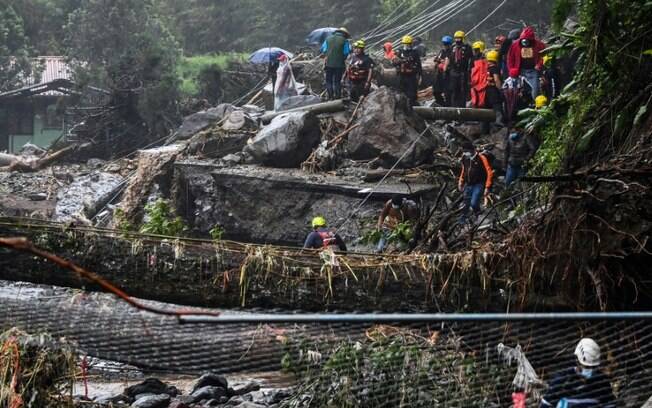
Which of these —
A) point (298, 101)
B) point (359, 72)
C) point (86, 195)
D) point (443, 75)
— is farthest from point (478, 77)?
point (86, 195)

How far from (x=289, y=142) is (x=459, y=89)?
10.6 ft

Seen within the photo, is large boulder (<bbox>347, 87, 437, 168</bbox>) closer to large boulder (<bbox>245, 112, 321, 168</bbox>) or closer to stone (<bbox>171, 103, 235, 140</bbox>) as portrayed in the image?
large boulder (<bbox>245, 112, 321, 168</bbox>)

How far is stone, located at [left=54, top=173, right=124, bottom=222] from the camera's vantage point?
766 inches

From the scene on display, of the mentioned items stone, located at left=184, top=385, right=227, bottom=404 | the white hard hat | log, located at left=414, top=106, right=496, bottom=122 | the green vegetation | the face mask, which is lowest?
stone, located at left=184, top=385, right=227, bottom=404

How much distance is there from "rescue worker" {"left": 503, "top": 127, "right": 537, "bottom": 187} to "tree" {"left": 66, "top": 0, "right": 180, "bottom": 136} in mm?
13461

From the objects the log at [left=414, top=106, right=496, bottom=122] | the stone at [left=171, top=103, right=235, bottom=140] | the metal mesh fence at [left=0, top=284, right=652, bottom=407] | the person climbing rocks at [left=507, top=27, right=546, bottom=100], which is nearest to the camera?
the metal mesh fence at [left=0, top=284, right=652, bottom=407]

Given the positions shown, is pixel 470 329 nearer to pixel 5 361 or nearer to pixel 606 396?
pixel 606 396

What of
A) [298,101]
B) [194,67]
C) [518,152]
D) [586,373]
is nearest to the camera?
[586,373]

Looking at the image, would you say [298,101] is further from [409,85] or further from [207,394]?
[207,394]

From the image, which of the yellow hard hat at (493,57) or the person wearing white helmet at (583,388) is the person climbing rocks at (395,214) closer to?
the yellow hard hat at (493,57)

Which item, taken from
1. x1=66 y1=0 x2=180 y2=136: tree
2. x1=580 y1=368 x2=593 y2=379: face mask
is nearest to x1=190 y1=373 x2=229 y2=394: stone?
x1=580 y1=368 x2=593 y2=379: face mask

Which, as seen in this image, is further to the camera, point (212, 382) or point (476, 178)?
point (476, 178)

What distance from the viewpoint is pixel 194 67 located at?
31312 mm

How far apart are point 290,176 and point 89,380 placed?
956 centimetres
